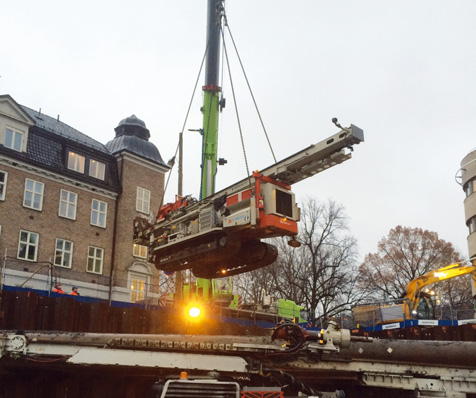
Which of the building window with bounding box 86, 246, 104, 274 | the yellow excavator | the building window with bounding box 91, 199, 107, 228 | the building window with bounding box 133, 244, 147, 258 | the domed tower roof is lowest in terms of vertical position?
the yellow excavator

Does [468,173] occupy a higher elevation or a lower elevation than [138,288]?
higher

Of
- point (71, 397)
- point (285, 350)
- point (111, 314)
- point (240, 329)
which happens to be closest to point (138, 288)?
point (240, 329)

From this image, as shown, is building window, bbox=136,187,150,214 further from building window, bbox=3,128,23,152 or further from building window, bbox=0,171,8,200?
building window, bbox=0,171,8,200

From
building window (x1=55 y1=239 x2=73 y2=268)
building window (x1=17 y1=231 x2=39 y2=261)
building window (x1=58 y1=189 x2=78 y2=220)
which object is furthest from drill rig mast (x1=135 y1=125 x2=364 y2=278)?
building window (x1=58 y1=189 x2=78 y2=220)

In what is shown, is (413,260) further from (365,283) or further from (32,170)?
(32,170)

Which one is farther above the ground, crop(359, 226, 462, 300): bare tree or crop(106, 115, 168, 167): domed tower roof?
crop(106, 115, 168, 167): domed tower roof

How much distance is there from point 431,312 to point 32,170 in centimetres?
2327

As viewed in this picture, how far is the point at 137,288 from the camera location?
33.8 meters

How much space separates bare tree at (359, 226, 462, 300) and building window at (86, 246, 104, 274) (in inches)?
1309

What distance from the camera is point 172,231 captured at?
14883mm

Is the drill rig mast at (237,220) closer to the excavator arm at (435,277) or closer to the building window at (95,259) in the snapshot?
the excavator arm at (435,277)

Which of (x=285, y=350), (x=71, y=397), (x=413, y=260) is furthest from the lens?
(x=413, y=260)

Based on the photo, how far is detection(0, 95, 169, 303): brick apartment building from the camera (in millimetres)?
28484

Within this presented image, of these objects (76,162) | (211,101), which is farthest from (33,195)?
(211,101)
